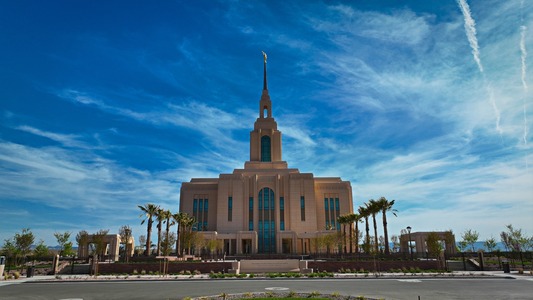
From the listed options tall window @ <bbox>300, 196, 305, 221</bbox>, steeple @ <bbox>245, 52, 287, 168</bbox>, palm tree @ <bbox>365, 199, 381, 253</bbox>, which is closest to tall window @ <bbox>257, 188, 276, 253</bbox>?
tall window @ <bbox>300, 196, 305, 221</bbox>

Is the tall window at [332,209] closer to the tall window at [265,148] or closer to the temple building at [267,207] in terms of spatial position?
the temple building at [267,207]

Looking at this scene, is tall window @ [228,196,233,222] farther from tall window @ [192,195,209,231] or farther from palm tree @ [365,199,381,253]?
palm tree @ [365,199,381,253]

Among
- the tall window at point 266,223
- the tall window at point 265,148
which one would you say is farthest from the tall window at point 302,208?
the tall window at point 265,148

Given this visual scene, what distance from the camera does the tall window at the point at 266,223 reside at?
226 ft

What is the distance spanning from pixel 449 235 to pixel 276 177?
107 feet

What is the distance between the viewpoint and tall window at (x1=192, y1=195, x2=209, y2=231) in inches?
2918

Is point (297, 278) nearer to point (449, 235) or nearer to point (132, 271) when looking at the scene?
point (132, 271)

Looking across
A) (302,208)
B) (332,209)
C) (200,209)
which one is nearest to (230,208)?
(200,209)

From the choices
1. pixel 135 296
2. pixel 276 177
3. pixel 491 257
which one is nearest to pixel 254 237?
pixel 276 177

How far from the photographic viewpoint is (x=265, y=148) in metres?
86.1

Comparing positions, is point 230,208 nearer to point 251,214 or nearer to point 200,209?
point 251,214

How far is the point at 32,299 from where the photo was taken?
1822 cm

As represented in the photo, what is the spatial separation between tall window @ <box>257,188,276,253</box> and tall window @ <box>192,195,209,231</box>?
1146cm

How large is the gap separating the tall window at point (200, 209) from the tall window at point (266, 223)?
11.5 meters
